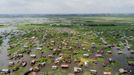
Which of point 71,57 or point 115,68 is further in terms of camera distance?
point 71,57

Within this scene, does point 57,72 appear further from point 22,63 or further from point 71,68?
point 22,63

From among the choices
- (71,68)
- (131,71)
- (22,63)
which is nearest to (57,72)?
(71,68)

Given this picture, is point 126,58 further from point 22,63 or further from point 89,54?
point 22,63

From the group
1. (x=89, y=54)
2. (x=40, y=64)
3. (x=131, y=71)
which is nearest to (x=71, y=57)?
(x=89, y=54)

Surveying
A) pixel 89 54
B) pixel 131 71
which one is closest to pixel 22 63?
pixel 89 54

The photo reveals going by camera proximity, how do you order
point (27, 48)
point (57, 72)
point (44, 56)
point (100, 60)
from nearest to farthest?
point (57, 72) < point (100, 60) < point (44, 56) < point (27, 48)

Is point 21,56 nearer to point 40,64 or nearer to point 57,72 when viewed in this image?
point 40,64

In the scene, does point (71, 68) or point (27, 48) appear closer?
point (71, 68)

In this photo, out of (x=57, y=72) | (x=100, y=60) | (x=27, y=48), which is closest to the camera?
(x=57, y=72)
